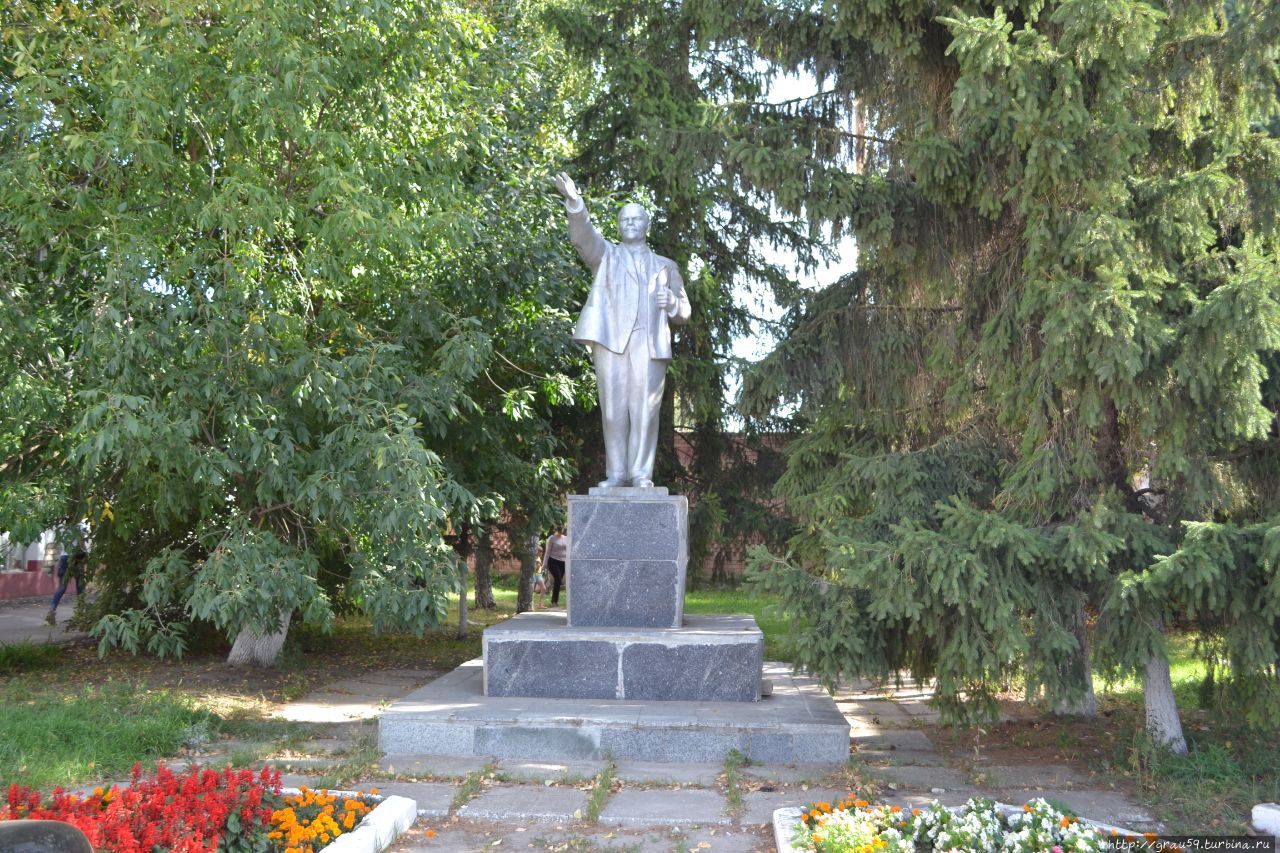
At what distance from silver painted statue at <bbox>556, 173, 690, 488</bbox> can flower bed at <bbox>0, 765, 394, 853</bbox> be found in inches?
133

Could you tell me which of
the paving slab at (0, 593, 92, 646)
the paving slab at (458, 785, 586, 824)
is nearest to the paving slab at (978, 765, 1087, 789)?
the paving slab at (458, 785, 586, 824)

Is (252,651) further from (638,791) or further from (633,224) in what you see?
(638,791)

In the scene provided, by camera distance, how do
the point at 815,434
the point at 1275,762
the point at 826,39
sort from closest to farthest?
1. the point at 1275,762
2. the point at 826,39
3. the point at 815,434

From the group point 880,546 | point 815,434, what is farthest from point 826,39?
point 880,546

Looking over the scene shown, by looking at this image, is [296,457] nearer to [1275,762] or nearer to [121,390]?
[121,390]

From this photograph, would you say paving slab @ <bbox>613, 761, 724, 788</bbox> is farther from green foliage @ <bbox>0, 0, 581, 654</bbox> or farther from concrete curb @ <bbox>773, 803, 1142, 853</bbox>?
green foliage @ <bbox>0, 0, 581, 654</bbox>

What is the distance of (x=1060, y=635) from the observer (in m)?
5.32

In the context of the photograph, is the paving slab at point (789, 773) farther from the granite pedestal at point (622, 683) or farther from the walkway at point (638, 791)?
the granite pedestal at point (622, 683)

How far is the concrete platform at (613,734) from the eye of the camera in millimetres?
5953

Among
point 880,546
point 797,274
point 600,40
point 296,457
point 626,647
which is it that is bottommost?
point 626,647

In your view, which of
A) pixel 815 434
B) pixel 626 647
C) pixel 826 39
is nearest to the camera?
pixel 626 647

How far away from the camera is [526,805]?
5.09m

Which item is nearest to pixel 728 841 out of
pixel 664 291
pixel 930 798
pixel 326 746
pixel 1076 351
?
pixel 930 798

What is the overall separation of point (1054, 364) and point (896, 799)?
7.58 ft
